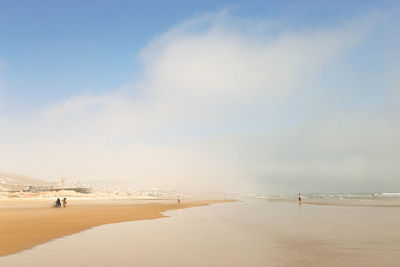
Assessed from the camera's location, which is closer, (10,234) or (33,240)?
(33,240)

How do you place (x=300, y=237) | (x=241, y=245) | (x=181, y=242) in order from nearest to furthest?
(x=241, y=245), (x=181, y=242), (x=300, y=237)

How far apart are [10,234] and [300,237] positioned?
1697 centimetres

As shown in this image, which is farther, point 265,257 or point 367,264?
point 265,257

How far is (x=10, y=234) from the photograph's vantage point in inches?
715

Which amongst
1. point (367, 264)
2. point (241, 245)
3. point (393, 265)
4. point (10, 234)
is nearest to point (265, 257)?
point (241, 245)

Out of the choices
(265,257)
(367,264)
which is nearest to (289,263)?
(265,257)

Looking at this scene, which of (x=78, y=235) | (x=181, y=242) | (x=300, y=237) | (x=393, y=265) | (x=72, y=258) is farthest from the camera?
(x=78, y=235)

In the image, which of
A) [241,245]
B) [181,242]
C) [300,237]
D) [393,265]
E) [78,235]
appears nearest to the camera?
[393,265]

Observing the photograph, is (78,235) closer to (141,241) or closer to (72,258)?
(141,241)

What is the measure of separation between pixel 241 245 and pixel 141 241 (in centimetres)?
517

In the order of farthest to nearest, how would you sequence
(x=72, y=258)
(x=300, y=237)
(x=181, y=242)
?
1. (x=300, y=237)
2. (x=181, y=242)
3. (x=72, y=258)

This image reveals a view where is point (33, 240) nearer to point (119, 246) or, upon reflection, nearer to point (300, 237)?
point (119, 246)

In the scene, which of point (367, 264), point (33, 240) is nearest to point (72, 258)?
point (33, 240)

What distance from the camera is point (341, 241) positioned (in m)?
15.0
